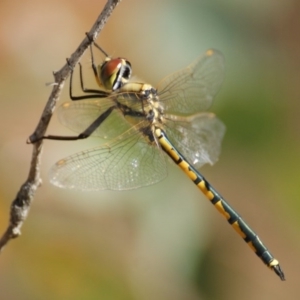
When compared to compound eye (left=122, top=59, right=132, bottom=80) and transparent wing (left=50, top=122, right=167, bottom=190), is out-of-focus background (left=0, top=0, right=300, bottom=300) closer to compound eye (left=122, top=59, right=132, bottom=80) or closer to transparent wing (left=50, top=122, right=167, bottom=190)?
transparent wing (left=50, top=122, right=167, bottom=190)

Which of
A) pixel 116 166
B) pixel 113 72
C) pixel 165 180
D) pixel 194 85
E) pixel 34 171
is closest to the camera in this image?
pixel 34 171

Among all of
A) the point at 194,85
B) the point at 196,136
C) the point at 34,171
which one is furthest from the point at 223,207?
the point at 34,171

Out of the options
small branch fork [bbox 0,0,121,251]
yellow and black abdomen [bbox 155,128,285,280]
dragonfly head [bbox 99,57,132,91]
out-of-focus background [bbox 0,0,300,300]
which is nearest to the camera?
small branch fork [bbox 0,0,121,251]

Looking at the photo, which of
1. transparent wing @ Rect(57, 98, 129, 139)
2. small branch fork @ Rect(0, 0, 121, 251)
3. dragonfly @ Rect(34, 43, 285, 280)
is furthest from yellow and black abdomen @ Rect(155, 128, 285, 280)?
small branch fork @ Rect(0, 0, 121, 251)

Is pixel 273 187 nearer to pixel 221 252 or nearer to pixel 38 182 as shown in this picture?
pixel 221 252

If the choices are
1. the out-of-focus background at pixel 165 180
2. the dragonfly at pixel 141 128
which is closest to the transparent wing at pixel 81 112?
the dragonfly at pixel 141 128

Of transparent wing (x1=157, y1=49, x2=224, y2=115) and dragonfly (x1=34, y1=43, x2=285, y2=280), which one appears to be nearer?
dragonfly (x1=34, y1=43, x2=285, y2=280)

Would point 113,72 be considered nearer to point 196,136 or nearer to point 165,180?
point 196,136

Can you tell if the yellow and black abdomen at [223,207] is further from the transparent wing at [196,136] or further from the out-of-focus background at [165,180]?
the out-of-focus background at [165,180]
